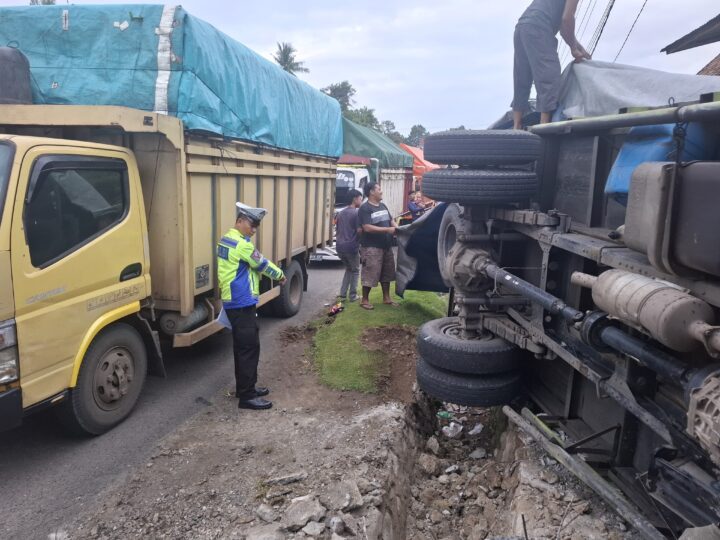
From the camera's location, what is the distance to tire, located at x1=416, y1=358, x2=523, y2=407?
4246 mm

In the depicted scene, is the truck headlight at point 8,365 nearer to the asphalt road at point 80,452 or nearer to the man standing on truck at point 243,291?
the asphalt road at point 80,452

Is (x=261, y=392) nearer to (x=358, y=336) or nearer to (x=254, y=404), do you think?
(x=254, y=404)

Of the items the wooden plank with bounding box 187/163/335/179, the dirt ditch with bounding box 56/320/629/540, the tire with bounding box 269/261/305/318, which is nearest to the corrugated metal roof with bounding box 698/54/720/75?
the wooden plank with bounding box 187/163/335/179

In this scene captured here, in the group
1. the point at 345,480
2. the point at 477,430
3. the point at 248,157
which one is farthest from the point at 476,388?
the point at 248,157

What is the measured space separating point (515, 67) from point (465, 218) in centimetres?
189

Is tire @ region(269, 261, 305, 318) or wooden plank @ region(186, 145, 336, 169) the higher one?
wooden plank @ region(186, 145, 336, 169)

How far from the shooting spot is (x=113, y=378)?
4426 mm

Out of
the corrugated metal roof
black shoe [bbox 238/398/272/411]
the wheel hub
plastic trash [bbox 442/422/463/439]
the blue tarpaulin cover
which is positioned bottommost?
plastic trash [bbox 442/422/463/439]

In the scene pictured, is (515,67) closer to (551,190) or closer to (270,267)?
(551,190)

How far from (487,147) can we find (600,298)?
1713 millimetres

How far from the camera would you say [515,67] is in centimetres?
540

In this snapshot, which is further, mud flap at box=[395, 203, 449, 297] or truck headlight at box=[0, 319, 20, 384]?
mud flap at box=[395, 203, 449, 297]

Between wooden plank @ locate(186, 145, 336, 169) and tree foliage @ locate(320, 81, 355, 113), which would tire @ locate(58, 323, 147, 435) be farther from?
tree foliage @ locate(320, 81, 355, 113)

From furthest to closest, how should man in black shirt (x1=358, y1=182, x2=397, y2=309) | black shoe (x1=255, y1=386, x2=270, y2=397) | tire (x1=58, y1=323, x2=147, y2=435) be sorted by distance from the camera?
man in black shirt (x1=358, y1=182, x2=397, y2=309), black shoe (x1=255, y1=386, x2=270, y2=397), tire (x1=58, y1=323, x2=147, y2=435)
